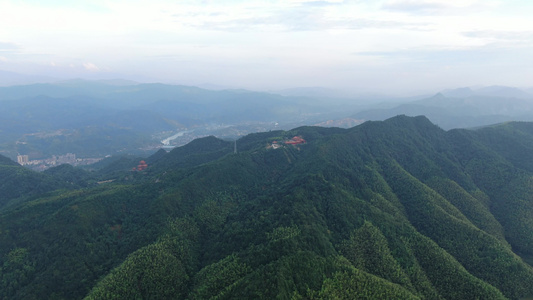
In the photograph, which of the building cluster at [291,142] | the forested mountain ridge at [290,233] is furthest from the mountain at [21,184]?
the building cluster at [291,142]

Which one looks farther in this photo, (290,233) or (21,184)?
(21,184)

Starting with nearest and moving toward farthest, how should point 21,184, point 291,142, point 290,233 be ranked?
1. point 290,233
2. point 21,184
3. point 291,142

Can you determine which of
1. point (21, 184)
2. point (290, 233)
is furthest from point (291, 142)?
point (21, 184)

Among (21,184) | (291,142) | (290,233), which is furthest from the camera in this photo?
(291,142)

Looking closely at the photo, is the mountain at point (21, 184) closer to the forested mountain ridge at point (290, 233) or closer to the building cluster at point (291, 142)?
the forested mountain ridge at point (290, 233)

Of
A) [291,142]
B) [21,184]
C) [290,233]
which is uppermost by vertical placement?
[291,142]

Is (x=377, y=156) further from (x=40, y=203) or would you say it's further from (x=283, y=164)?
(x=40, y=203)

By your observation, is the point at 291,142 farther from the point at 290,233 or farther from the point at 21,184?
the point at 21,184

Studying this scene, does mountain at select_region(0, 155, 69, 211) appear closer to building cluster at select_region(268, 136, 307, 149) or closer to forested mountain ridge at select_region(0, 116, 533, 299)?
forested mountain ridge at select_region(0, 116, 533, 299)
